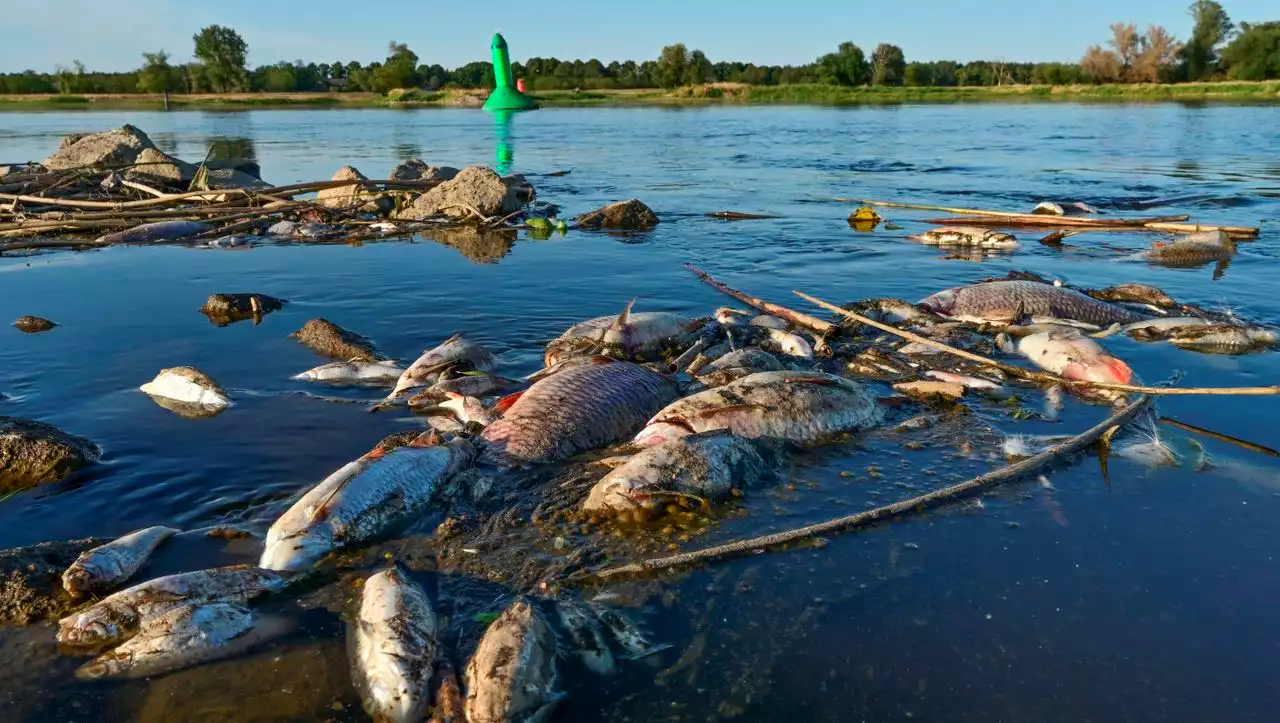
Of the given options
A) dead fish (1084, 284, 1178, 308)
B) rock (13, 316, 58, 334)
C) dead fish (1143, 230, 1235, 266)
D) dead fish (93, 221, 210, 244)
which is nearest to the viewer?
rock (13, 316, 58, 334)

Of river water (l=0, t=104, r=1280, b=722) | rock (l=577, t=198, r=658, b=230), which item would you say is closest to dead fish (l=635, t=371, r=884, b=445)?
river water (l=0, t=104, r=1280, b=722)

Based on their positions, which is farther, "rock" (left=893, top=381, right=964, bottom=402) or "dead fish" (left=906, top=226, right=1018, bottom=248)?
"dead fish" (left=906, top=226, right=1018, bottom=248)

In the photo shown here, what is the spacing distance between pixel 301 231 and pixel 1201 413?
12626 millimetres

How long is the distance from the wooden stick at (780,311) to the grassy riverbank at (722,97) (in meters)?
64.5

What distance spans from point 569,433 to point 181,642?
2.42 metres

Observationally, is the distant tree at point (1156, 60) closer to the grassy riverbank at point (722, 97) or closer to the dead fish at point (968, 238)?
the grassy riverbank at point (722, 97)

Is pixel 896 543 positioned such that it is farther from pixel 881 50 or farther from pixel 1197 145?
pixel 881 50

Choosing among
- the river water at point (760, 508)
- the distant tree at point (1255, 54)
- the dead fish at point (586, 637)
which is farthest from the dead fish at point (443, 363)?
the distant tree at point (1255, 54)

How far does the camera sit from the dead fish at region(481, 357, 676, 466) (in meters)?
5.04

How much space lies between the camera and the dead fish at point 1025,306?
7.70 m

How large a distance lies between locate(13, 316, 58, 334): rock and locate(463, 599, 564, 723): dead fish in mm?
7300

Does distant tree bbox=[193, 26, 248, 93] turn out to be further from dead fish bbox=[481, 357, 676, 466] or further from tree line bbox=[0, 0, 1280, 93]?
dead fish bbox=[481, 357, 676, 466]

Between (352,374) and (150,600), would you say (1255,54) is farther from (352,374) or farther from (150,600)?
(150,600)

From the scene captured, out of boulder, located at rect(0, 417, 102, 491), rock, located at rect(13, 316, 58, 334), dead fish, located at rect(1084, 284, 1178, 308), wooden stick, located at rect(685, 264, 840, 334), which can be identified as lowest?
boulder, located at rect(0, 417, 102, 491)
